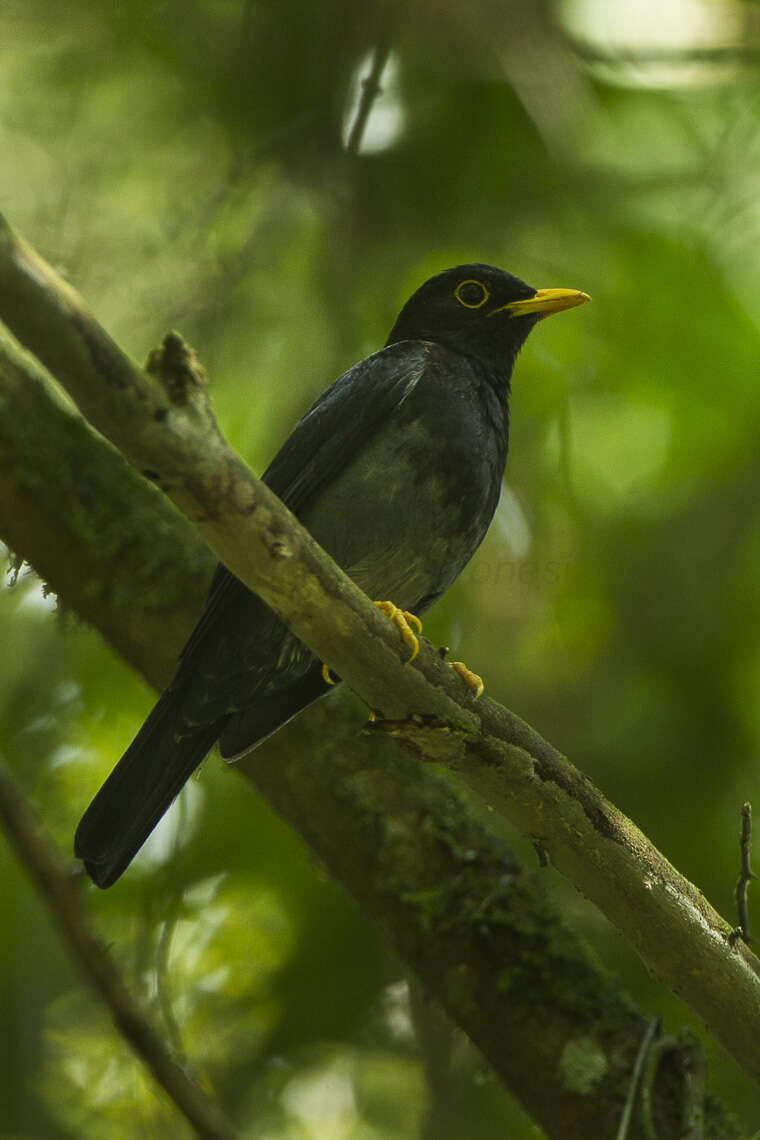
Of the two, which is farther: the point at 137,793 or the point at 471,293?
the point at 471,293

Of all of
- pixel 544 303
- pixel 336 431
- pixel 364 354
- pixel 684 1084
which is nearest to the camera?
pixel 684 1084

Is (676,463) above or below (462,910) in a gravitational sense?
above

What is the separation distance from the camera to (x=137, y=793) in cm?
356

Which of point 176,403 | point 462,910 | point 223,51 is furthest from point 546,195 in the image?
point 176,403

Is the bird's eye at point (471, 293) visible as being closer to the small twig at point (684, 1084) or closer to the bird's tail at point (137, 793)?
the bird's tail at point (137, 793)

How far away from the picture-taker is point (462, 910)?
150 inches

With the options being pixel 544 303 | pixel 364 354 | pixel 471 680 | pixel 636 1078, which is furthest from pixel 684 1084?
pixel 364 354

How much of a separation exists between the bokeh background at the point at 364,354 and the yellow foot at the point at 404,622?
4.53 feet

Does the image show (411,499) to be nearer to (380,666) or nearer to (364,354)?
(380,666)

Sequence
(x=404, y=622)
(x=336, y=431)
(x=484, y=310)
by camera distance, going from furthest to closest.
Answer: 1. (x=484, y=310)
2. (x=336, y=431)
3. (x=404, y=622)

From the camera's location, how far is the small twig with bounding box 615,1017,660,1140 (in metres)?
3.24

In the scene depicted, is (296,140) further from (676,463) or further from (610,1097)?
(610,1097)

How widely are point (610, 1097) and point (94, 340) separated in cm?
270

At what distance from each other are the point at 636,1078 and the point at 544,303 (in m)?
2.80
